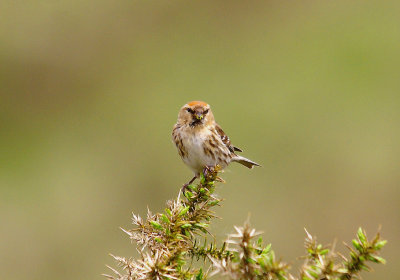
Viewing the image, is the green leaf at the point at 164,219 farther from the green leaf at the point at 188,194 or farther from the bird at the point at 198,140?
the bird at the point at 198,140

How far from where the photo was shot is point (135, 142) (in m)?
10.6

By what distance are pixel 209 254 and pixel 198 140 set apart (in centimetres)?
254

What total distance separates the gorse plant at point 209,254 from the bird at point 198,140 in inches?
76.7

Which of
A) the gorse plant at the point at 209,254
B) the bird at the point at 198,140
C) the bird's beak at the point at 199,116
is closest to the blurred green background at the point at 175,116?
the bird at the point at 198,140

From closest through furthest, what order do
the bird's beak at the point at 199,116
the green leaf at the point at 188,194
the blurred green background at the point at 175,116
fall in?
the green leaf at the point at 188,194 → the bird's beak at the point at 199,116 → the blurred green background at the point at 175,116

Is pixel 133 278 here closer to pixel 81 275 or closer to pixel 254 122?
pixel 81 275

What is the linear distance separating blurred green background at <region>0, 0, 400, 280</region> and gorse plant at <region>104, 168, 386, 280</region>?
5298mm

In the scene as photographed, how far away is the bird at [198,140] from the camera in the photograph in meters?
5.11

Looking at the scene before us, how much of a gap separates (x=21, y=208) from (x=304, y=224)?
371 centimetres

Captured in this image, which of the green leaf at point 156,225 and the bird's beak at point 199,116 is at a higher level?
the bird's beak at point 199,116

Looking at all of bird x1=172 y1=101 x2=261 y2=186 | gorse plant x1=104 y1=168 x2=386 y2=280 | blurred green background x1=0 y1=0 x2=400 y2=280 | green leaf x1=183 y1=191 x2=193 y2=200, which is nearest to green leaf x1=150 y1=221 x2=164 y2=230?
gorse plant x1=104 y1=168 x2=386 y2=280

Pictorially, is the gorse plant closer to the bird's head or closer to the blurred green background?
the bird's head

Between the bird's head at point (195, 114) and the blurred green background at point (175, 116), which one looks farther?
the blurred green background at point (175, 116)

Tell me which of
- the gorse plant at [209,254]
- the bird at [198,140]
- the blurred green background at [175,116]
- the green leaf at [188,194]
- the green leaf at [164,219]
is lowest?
the gorse plant at [209,254]
